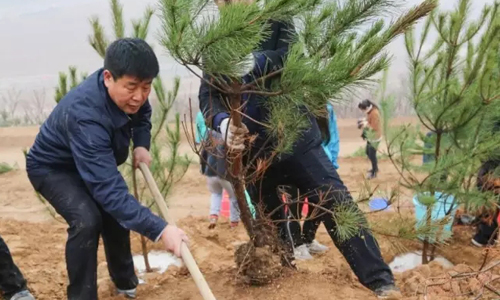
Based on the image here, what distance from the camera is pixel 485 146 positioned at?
3.61m

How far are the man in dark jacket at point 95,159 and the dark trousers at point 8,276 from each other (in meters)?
0.47

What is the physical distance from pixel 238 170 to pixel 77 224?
2.59ft

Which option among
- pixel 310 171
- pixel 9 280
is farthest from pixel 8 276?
pixel 310 171

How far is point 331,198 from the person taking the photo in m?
2.77

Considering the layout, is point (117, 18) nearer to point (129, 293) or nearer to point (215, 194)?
point (129, 293)

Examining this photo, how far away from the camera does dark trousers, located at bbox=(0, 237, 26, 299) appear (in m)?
2.98

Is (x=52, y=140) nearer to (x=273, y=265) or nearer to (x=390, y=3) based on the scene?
(x=273, y=265)

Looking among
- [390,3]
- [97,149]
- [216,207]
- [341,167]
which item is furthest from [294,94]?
[341,167]

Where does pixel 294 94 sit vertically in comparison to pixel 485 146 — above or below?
above

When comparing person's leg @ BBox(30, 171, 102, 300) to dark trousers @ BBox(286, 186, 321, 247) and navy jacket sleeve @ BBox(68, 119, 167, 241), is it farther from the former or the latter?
dark trousers @ BBox(286, 186, 321, 247)

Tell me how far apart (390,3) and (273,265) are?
1377 mm

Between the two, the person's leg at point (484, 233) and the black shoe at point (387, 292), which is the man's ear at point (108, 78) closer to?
the black shoe at point (387, 292)

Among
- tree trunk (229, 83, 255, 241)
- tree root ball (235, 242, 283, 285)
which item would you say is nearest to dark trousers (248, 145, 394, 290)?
tree trunk (229, 83, 255, 241)

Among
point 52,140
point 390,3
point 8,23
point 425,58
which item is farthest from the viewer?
point 8,23
